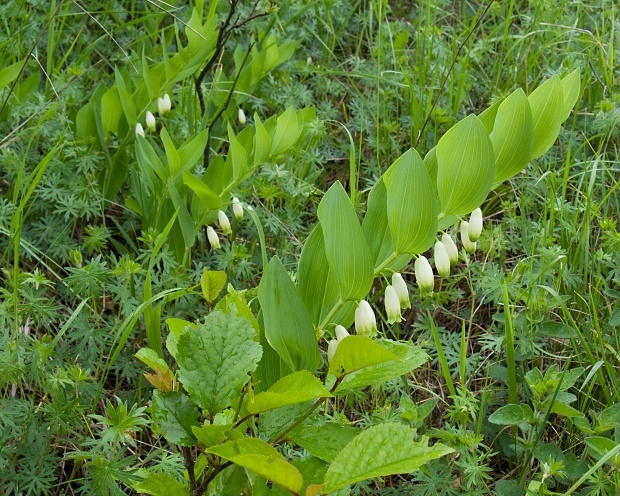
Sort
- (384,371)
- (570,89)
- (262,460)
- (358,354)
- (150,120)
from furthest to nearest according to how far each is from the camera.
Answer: (150,120) → (570,89) → (384,371) → (358,354) → (262,460)

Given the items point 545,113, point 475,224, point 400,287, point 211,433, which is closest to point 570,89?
point 545,113

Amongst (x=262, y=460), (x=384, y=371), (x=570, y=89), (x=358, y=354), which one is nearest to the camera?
(x=262, y=460)

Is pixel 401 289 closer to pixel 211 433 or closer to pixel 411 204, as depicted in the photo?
pixel 411 204

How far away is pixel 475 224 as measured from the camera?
1.79 m

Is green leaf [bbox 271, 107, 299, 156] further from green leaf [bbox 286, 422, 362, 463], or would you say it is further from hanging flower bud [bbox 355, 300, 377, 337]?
green leaf [bbox 286, 422, 362, 463]

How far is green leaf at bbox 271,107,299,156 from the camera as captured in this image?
228 centimetres

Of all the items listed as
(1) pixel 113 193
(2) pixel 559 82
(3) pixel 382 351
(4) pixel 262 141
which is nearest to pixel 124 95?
(1) pixel 113 193

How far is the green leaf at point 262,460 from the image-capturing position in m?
1.16

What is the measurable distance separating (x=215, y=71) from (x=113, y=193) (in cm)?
84

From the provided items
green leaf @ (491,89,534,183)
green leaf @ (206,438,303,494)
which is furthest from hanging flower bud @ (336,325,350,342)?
green leaf @ (491,89,534,183)

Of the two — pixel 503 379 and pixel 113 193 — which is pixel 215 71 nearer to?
pixel 113 193

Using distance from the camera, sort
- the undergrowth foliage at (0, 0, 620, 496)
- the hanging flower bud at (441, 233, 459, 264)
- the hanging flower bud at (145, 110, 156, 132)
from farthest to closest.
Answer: the hanging flower bud at (145, 110, 156, 132) → the hanging flower bud at (441, 233, 459, 264) → the undergrowth foliage at (0, 0, 620, 496)

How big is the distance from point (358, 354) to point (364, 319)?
1.01 feet

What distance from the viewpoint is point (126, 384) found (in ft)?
6.66
